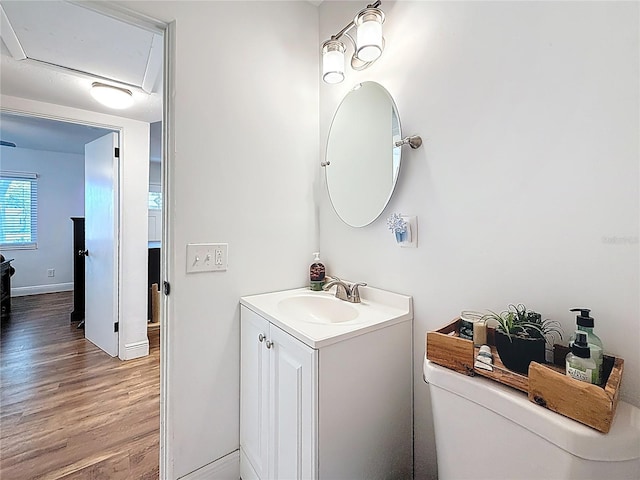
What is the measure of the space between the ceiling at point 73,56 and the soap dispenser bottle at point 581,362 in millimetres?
1812

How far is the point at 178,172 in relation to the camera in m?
1.25

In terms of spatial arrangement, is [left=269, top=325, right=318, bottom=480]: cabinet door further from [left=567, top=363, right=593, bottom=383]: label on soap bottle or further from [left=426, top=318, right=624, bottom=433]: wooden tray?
[left=567, top=363, right=593, bottom=383]: label on soap bottle

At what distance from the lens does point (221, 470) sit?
1.35 m

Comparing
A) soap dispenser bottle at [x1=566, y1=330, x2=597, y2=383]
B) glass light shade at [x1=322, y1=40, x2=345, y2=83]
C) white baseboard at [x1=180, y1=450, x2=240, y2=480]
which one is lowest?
white baseboard at [x1=180, y1=450, x2=240, y2=480]

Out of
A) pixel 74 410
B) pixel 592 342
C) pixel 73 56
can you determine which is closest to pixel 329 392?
pixel 592 342

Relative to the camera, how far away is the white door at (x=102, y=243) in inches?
104

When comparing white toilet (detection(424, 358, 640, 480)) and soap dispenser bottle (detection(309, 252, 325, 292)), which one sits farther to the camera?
soap dispenser bottle (detection(309, 252, 325, 292))

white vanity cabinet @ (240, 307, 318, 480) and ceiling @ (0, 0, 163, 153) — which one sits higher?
ceiling @ (0, 0, 163, 153)

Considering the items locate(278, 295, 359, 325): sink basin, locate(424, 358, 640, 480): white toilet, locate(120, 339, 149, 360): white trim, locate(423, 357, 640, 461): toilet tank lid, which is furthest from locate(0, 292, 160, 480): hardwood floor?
locate(423, 357, 640, 461): toilet tank lid

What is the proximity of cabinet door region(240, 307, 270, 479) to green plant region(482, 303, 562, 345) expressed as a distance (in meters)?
0.80

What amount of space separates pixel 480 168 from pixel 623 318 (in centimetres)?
55

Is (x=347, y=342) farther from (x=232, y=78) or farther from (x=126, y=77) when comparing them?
(x=126, y=77)

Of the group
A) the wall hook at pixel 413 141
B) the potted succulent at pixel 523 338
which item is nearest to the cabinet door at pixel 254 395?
the potted succulent at pixel 523 338

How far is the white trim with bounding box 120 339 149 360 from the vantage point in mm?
2623
